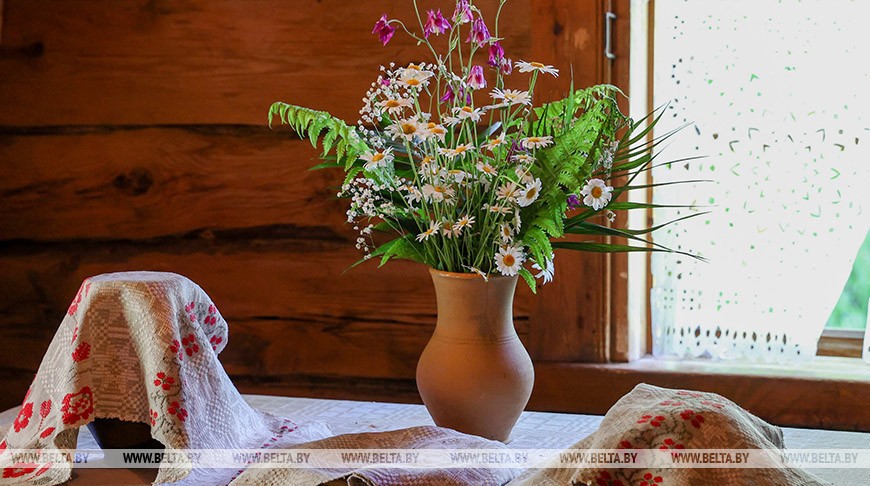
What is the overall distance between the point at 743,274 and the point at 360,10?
887 millimetres

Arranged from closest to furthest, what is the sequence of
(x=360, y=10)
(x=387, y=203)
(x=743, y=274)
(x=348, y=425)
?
(x=387, y=203), (x=348, y=425), (x=743, y=274), (x=360, y=10)

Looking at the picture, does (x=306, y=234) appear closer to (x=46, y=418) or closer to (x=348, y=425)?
(x=348, y=425)

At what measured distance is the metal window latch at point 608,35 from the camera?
172cm

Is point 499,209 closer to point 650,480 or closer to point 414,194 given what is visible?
point 414,194

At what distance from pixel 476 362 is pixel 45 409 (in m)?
0.49

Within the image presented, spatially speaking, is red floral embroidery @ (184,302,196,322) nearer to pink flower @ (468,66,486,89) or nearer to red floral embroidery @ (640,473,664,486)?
pink flower @ (468,66,486,89)

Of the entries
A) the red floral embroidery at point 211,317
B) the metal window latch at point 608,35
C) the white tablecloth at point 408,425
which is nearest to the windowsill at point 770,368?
the white tablecloth at point 408,425

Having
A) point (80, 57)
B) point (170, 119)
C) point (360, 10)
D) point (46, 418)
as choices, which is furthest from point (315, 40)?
point (46, 418)

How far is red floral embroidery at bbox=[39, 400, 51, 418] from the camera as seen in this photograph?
104cm

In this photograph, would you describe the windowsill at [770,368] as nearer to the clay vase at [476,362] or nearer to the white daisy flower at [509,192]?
the clay vase at [476,362]

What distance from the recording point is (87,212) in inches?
79.7

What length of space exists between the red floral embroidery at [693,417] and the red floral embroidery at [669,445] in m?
0.02

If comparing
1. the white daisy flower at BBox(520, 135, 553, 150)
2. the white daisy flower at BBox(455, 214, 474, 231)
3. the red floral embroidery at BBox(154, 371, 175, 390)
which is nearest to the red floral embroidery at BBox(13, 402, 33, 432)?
the red floral embroidery at BBox(154, 371, 175, 390)

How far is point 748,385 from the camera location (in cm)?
169
